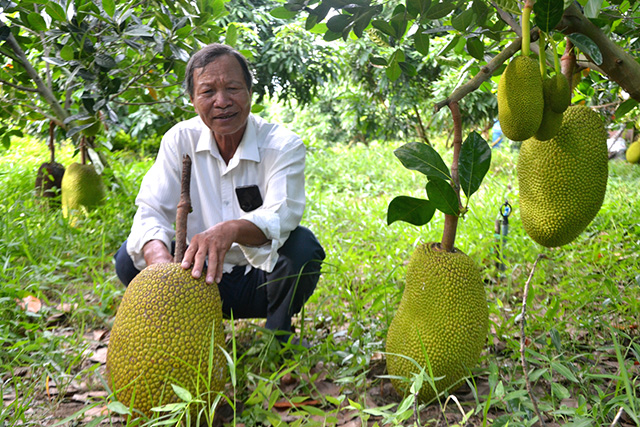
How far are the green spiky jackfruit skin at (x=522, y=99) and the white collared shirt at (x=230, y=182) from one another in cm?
80

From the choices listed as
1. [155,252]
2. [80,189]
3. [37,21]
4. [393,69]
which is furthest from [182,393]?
[80,189]

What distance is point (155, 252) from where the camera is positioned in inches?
60.1

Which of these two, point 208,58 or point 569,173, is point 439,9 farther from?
point 208,58

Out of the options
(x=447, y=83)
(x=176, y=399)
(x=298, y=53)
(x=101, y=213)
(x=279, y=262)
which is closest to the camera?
(x=176, y=399)

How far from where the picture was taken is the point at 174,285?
121 cm

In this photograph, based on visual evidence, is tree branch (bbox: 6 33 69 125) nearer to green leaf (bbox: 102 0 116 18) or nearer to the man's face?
green leaf (bbox: 102 0 116 18)

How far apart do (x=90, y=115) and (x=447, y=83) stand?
3.86m

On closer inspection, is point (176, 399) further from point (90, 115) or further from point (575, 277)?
point (575, 277)

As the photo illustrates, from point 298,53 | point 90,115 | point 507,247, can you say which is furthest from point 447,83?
point 90,115

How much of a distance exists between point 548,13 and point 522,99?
0.16 meters

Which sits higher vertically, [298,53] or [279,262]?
[298,53]

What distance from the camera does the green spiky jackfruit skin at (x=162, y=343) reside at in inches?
44.9

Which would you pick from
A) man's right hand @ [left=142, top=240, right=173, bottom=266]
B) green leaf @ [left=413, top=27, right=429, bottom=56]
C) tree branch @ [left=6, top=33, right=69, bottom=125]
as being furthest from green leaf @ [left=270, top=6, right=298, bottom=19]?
tree branch @ [left=6, top=33, right=69, bottom=125]

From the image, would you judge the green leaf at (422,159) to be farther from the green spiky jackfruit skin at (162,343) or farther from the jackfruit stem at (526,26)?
the green spiky jackfruit skin at (162,343)
